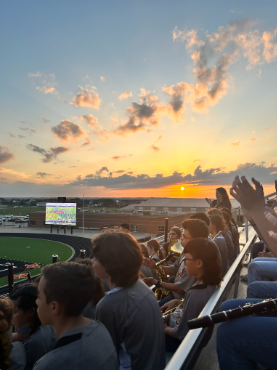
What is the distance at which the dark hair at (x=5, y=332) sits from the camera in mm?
1628

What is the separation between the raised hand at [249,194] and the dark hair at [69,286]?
3.93 ft

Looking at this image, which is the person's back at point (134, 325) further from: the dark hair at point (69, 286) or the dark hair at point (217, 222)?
the dark hair at point (217, 222)

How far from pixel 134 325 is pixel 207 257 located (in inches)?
39.4

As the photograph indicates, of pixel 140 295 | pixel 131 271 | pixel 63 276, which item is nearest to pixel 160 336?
pixel 140 295

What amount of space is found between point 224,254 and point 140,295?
224cm

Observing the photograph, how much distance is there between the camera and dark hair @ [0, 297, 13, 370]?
1628 mm

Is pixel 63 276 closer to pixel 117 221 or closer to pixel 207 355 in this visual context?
pixel 207 355

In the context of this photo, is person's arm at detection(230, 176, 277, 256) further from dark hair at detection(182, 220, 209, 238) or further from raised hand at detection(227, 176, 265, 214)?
dark hair at detection(182, 220, 209, 238)

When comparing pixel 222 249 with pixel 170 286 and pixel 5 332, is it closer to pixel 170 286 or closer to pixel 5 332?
pixel 170 286

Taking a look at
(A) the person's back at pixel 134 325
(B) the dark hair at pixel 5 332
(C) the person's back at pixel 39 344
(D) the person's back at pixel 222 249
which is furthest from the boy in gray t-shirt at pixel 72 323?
(D) the person's back at pixel 222 249

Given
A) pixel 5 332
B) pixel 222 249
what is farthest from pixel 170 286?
pixel 5 332

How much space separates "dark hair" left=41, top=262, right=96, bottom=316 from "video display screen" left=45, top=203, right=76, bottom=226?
53406 millimetres

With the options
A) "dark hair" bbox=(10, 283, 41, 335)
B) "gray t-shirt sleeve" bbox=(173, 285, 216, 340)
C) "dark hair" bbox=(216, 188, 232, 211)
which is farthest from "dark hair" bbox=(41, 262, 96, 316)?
"dark hair" bbox=(216, 188, 232, 211)

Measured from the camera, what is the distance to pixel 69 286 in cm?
146
